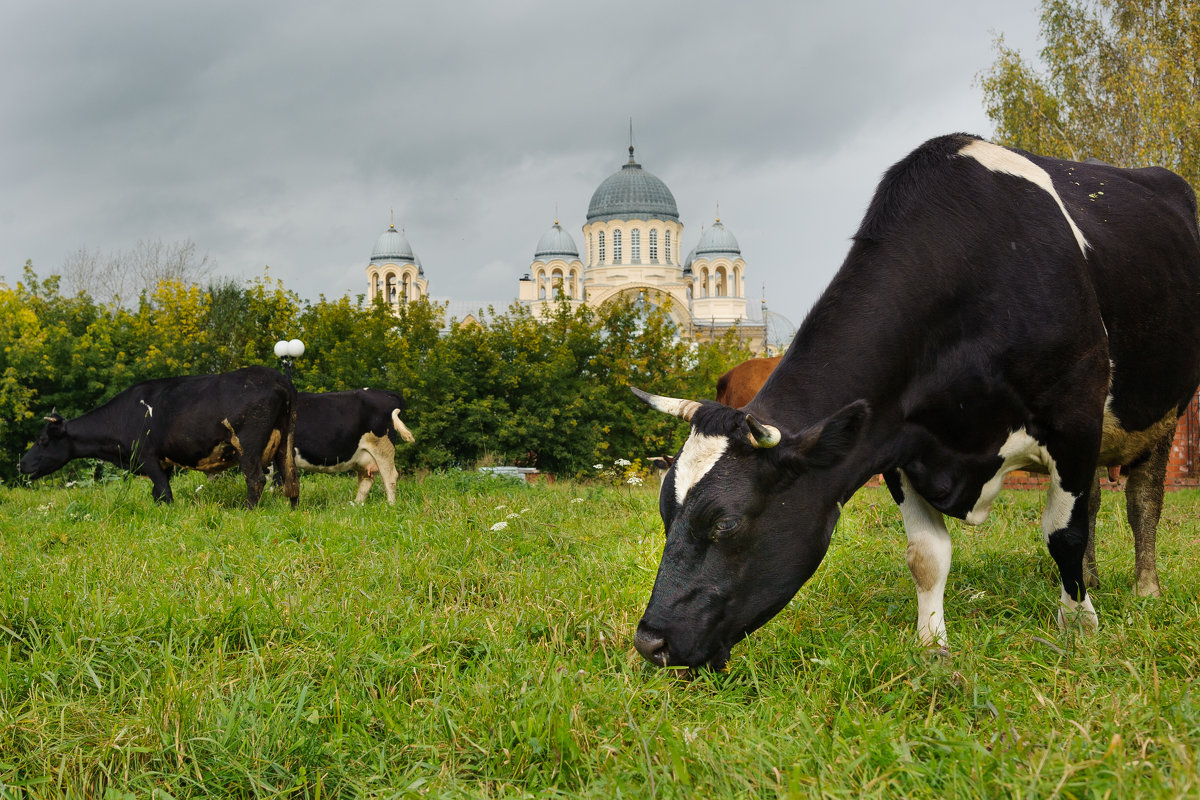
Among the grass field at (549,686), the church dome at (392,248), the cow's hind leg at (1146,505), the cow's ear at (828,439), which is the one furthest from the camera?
the church dome at (392,248)

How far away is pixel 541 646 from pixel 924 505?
1.62 meters

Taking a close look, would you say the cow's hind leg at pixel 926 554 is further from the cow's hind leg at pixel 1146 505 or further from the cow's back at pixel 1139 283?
the cow's hind leg at pixel 1146 505

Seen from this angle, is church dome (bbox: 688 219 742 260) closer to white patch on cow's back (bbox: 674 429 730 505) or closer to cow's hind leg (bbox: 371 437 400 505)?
cow's hind leg (bbox: 371 437 400 505)

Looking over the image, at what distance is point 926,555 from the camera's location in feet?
11.9

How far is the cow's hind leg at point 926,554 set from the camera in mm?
3611

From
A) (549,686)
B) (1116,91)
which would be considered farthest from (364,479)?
(1116,91)

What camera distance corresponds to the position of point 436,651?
3.43 m

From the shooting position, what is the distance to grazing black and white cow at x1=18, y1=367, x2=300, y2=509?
342 inches

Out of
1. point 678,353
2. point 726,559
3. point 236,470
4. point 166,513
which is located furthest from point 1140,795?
point 678,353

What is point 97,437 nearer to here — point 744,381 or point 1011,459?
point 744,381

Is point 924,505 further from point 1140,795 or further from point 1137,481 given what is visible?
point 1140,795

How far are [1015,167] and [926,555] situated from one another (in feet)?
5.31

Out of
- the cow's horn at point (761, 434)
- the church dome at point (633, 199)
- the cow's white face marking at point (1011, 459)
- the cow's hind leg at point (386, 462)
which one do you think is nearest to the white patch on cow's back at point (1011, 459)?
the cow's white face marking at point (1011, 459)

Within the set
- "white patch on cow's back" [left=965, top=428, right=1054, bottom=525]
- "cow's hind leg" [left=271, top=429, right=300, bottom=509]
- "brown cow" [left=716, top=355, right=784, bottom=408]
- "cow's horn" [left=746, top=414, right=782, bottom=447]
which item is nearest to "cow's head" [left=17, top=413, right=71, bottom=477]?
"cow's hind leg" [left=271, top=429, right=300, bottom=509]
